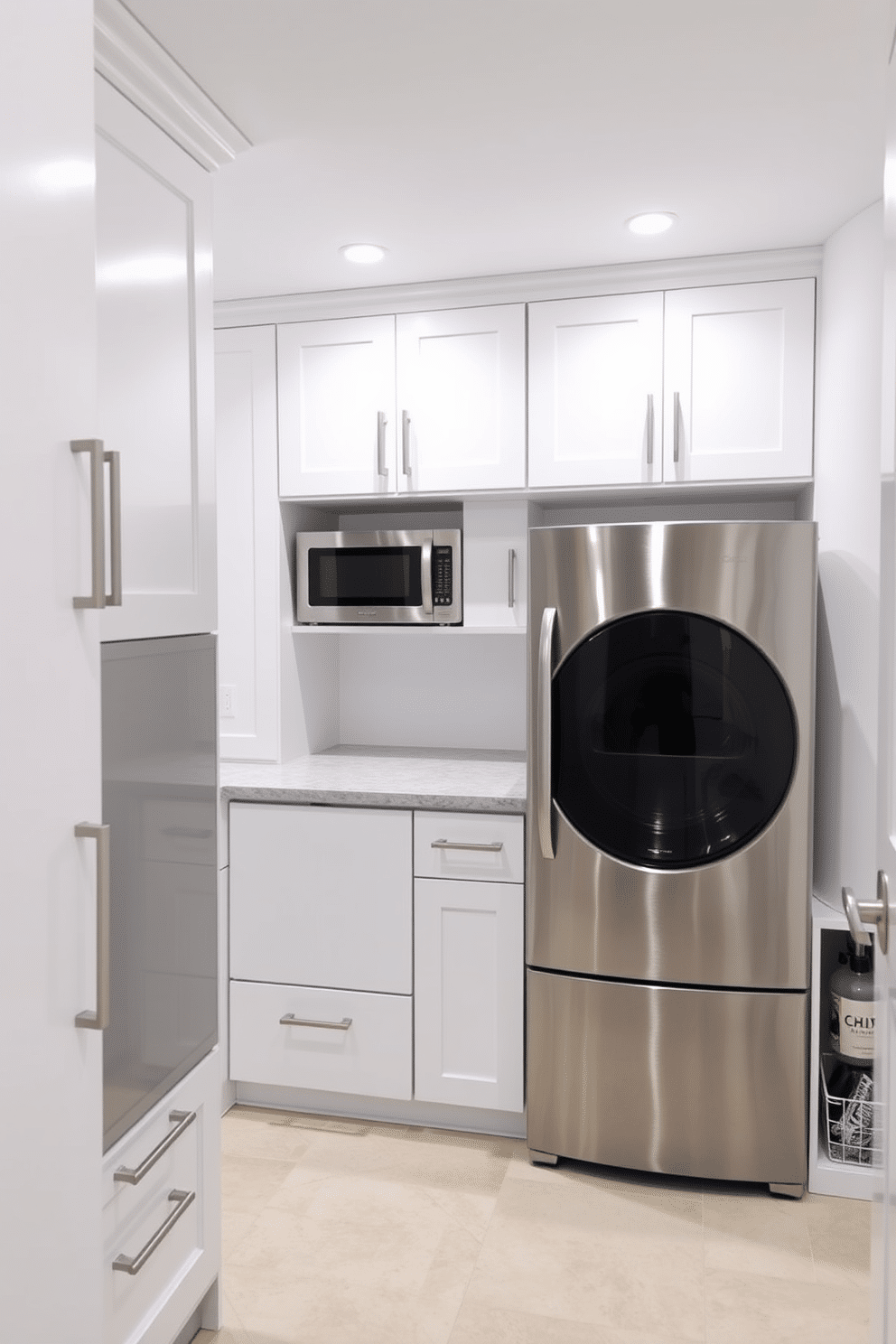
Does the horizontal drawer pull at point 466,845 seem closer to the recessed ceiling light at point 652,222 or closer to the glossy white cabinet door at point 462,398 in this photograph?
the glossy white cabinet door at point 462,398

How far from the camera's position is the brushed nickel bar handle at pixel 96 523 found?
1070mm

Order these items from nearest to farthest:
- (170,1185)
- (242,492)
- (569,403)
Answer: (170,1185)
(569,403)
(242,492)

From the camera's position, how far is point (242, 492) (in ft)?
10.1

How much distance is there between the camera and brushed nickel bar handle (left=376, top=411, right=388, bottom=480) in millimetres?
2947

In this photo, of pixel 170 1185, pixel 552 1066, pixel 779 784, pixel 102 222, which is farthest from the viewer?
pixel 552 1066

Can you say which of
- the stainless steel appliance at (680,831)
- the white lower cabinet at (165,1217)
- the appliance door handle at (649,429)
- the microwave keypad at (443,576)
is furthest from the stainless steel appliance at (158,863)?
the appliance door handle at (649,429)

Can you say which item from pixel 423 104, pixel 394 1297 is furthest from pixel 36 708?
pixel 394 1297

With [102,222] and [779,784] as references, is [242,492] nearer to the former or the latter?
[102,222]

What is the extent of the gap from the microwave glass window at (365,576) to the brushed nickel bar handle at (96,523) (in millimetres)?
1889

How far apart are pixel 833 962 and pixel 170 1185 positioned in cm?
173

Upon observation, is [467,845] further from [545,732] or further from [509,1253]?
[509,1253]

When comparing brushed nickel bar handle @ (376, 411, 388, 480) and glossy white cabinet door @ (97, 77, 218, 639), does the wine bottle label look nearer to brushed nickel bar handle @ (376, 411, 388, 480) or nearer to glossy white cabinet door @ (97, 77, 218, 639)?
glossy white cabinet door @ (97, 77, 218, 639)

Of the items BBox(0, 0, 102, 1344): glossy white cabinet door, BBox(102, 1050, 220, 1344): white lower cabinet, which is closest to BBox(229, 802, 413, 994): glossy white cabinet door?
BBox(102, 1050, 220, 1344): white lower cabinet

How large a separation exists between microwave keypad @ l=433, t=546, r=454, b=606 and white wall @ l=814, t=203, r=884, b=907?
1.02m
